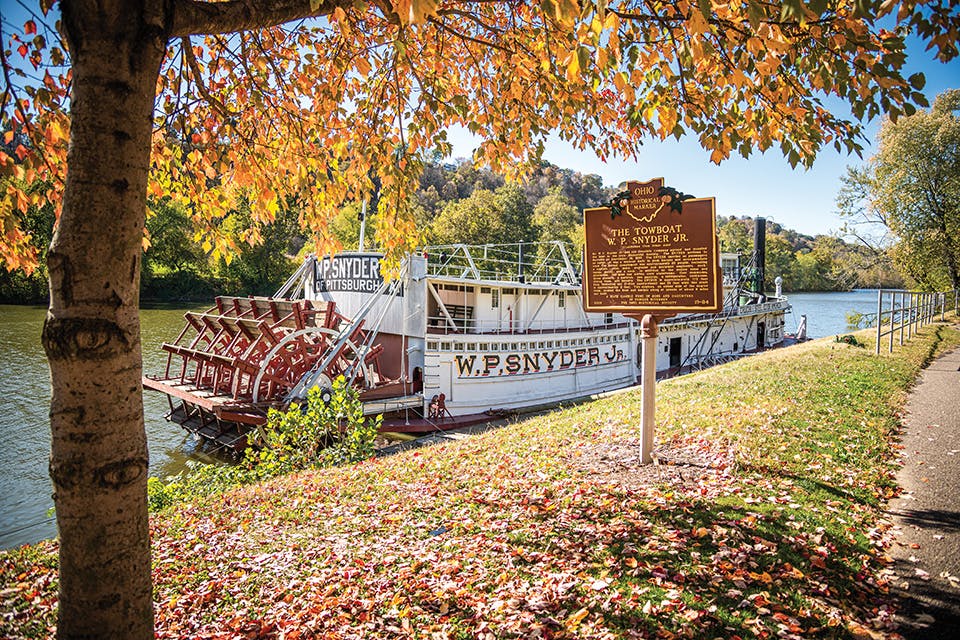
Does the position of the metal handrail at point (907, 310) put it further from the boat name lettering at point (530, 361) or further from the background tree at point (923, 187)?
the boat name lettering at point (530, 361)

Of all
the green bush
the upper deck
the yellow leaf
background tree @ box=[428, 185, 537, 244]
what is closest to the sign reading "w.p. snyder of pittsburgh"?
the upper deck

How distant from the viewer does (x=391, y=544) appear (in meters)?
4.28

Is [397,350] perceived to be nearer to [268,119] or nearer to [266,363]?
[266,363]

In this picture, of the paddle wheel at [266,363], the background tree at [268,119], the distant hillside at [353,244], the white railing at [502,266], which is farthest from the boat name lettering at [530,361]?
the background tree at [268,119]

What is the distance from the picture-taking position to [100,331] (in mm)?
2244

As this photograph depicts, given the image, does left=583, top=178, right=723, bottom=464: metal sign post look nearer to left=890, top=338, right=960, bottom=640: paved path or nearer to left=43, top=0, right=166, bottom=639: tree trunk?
left=890, top=338, right=960, bottom=640: paved path

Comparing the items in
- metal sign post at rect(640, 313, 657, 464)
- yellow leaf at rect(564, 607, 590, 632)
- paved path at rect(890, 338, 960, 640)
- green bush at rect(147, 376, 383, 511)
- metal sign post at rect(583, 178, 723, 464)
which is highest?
metal sign post at rect(583, 178, 723, 464)

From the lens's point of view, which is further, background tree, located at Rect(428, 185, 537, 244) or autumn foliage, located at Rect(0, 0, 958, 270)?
background tree, located at Rect(428, 185, 537, 244)

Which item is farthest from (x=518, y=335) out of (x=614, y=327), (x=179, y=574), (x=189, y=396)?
(x=179, y=574)

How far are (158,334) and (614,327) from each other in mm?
25534

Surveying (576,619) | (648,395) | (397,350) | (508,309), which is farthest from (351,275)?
(576,619)

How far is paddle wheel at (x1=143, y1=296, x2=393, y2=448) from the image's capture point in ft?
43.9

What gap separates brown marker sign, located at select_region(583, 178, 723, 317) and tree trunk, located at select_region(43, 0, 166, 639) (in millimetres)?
4620

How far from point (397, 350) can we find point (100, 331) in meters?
14.1
